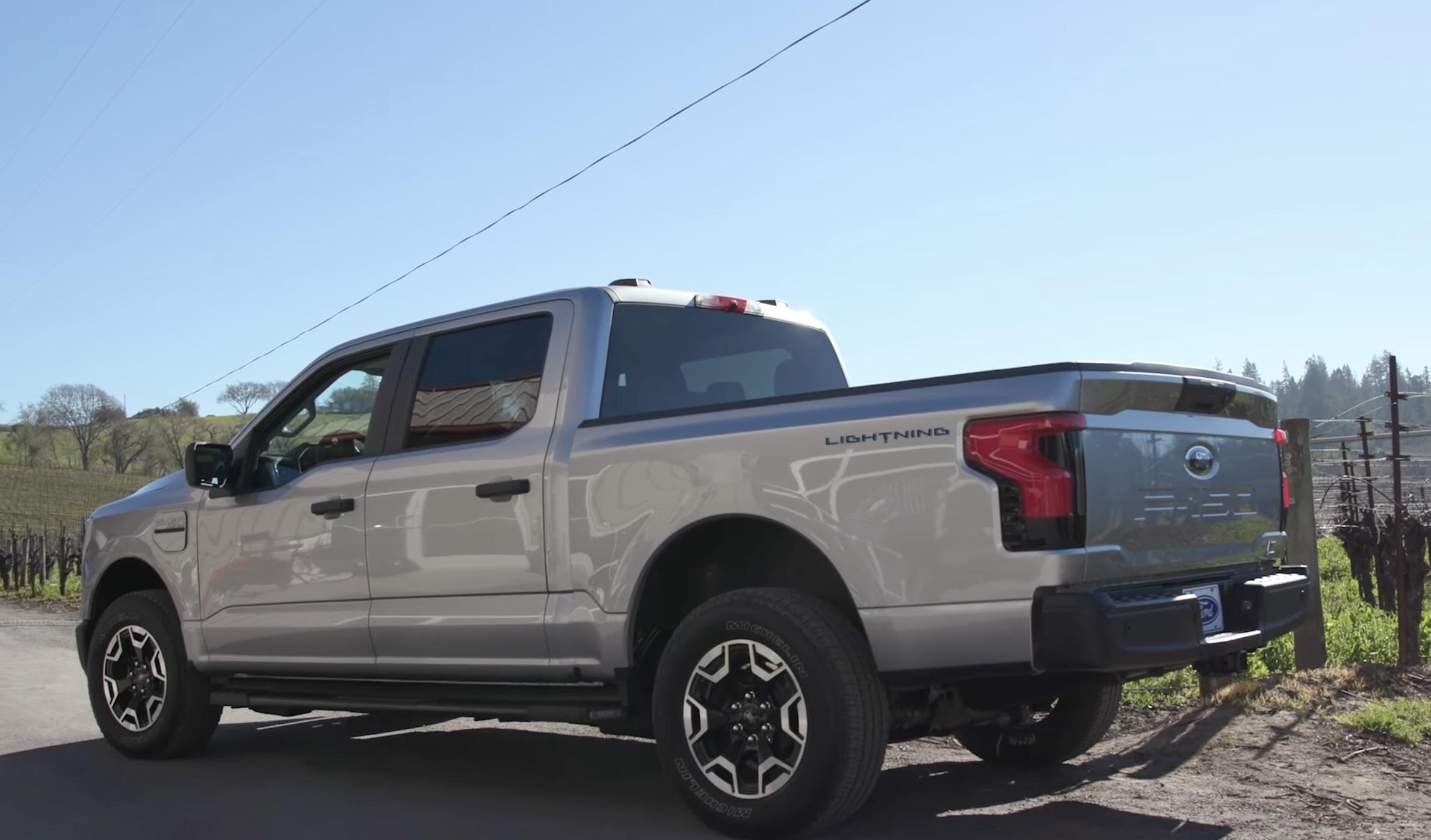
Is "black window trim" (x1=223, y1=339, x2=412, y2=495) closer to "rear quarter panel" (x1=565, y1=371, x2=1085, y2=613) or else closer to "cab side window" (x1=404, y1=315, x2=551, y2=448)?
"cab side window" (x1=404, y1=315, x2=551, y2=448)

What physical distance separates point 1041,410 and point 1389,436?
4.80 m

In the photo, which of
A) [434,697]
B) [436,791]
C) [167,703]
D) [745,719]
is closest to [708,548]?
[745,719]

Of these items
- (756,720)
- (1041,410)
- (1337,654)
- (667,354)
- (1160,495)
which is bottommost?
(1337,654)

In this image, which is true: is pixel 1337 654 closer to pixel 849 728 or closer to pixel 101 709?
pixel 849 728

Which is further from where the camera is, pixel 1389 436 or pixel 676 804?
pixel 1389 436

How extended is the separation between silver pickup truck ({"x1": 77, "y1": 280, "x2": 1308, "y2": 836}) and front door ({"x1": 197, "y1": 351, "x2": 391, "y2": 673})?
18 millimetres

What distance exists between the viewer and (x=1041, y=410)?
3795 millimetres

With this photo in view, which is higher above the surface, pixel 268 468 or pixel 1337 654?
pixel 268 468

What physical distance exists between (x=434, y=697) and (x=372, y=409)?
1.35 metres

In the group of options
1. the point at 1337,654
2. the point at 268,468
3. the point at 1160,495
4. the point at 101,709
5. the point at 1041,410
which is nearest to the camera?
the point at 1041,410

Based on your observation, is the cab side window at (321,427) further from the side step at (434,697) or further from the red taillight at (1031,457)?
the red taillight at (1031,457)

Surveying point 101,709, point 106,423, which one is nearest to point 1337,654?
point 101,709

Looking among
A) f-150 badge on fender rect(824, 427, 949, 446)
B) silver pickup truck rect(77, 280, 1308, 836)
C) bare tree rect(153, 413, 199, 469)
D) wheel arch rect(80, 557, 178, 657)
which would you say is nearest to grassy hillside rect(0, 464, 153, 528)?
bare tree rect(153, 413, 199, 469)

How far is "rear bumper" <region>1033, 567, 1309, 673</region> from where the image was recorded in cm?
366
